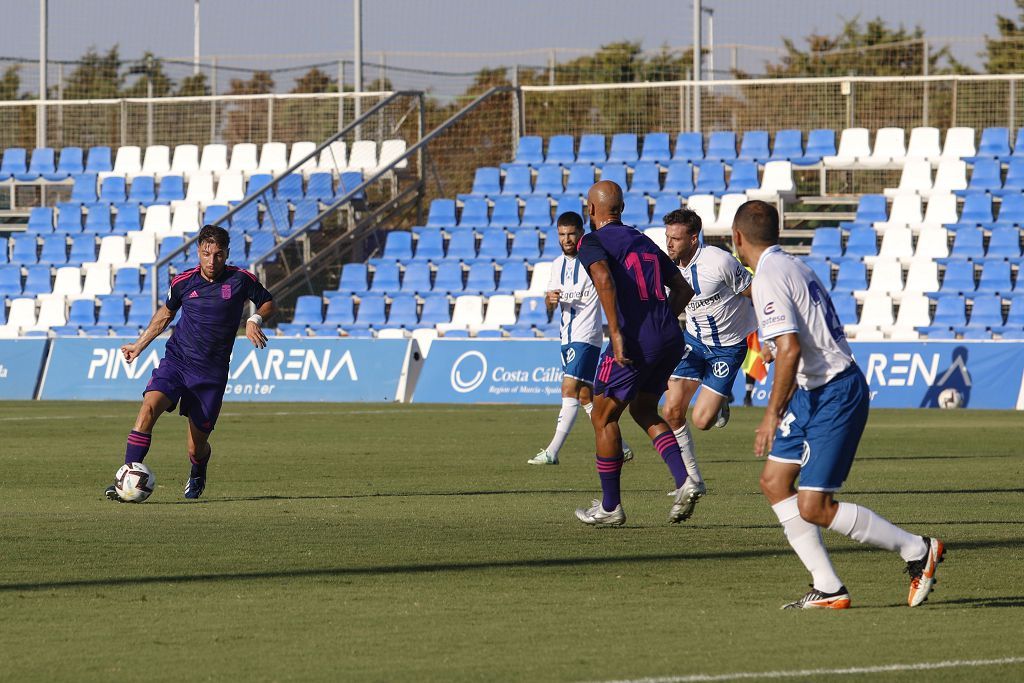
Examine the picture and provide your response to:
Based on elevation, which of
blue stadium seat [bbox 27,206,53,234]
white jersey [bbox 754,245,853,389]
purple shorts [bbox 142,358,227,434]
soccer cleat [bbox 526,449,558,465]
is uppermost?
blue stadium seat [bbox 27,206,53,234]

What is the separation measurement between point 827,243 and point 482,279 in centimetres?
622

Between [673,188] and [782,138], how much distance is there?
2.43 meters

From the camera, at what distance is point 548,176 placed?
33.5 meters

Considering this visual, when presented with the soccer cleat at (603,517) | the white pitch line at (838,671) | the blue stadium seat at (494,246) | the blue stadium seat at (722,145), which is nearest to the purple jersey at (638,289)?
the soccer cleat at (603,517)

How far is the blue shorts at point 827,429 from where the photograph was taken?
24.4 feet

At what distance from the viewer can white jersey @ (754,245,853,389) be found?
24.2ft

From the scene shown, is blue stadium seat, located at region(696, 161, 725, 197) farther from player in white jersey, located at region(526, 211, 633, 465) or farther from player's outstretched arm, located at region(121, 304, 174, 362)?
player's outstretched arm, located at region(121, 304, 174, 362)

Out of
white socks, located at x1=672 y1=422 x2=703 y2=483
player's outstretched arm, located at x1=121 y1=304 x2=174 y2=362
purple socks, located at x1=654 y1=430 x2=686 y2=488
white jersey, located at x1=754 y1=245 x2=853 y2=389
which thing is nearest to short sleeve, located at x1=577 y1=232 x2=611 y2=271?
A: purple socks, located at x1=654 y1=430 x2=686 y2=488

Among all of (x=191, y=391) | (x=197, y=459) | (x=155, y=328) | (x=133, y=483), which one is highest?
(x=155, y=328)

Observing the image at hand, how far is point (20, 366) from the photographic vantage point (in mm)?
28703

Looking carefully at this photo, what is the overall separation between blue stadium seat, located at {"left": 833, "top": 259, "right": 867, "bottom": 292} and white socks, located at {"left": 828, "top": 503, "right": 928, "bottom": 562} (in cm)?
2158

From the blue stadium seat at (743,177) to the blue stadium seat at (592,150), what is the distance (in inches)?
117

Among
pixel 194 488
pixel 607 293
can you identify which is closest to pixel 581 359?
pixel 194 488

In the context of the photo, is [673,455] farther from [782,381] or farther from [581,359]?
[782,381]
